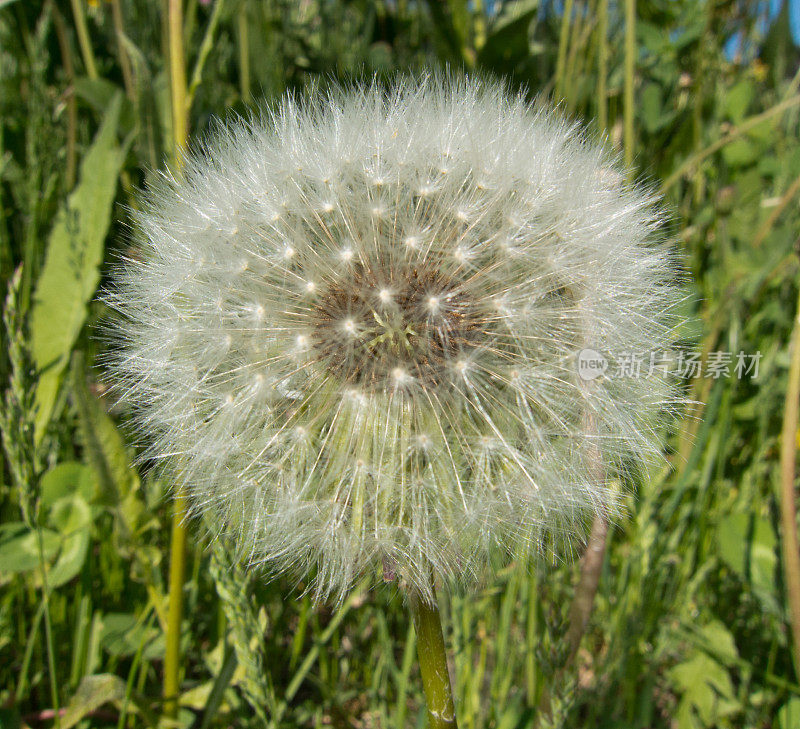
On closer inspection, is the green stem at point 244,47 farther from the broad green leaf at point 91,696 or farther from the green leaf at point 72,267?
the broad green leaf at point 91,696

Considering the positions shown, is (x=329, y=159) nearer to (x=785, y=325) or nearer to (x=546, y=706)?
(x=546, y=706)

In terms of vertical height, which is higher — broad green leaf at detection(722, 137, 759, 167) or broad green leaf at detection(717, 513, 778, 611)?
broad green leaf at detection(722, 137, 759, 167)

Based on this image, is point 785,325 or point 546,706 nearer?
point 546,706

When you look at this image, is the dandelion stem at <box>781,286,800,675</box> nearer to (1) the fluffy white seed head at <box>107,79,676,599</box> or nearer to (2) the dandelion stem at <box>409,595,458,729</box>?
(1) the fluffy white seed head at <box>107,79,676,599</box>

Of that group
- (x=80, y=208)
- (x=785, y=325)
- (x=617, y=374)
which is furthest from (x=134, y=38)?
(x=785, y=325)

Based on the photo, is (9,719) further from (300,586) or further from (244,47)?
(244,47)

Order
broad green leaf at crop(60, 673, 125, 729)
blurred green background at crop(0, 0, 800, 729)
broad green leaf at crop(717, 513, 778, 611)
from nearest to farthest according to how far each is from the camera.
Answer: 1. broad green leaf at crop(60, 673, 125, 729)
2. blurred green background at crop(0, 0, 800, 729)
3. broad green leaf at crop(717, 513, 778, 611)

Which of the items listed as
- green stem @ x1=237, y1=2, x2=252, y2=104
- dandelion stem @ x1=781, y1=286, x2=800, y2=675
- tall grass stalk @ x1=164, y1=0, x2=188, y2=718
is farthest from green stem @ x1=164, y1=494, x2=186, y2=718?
green stem @ x1=237, y1=2, x2=252, y2=104
